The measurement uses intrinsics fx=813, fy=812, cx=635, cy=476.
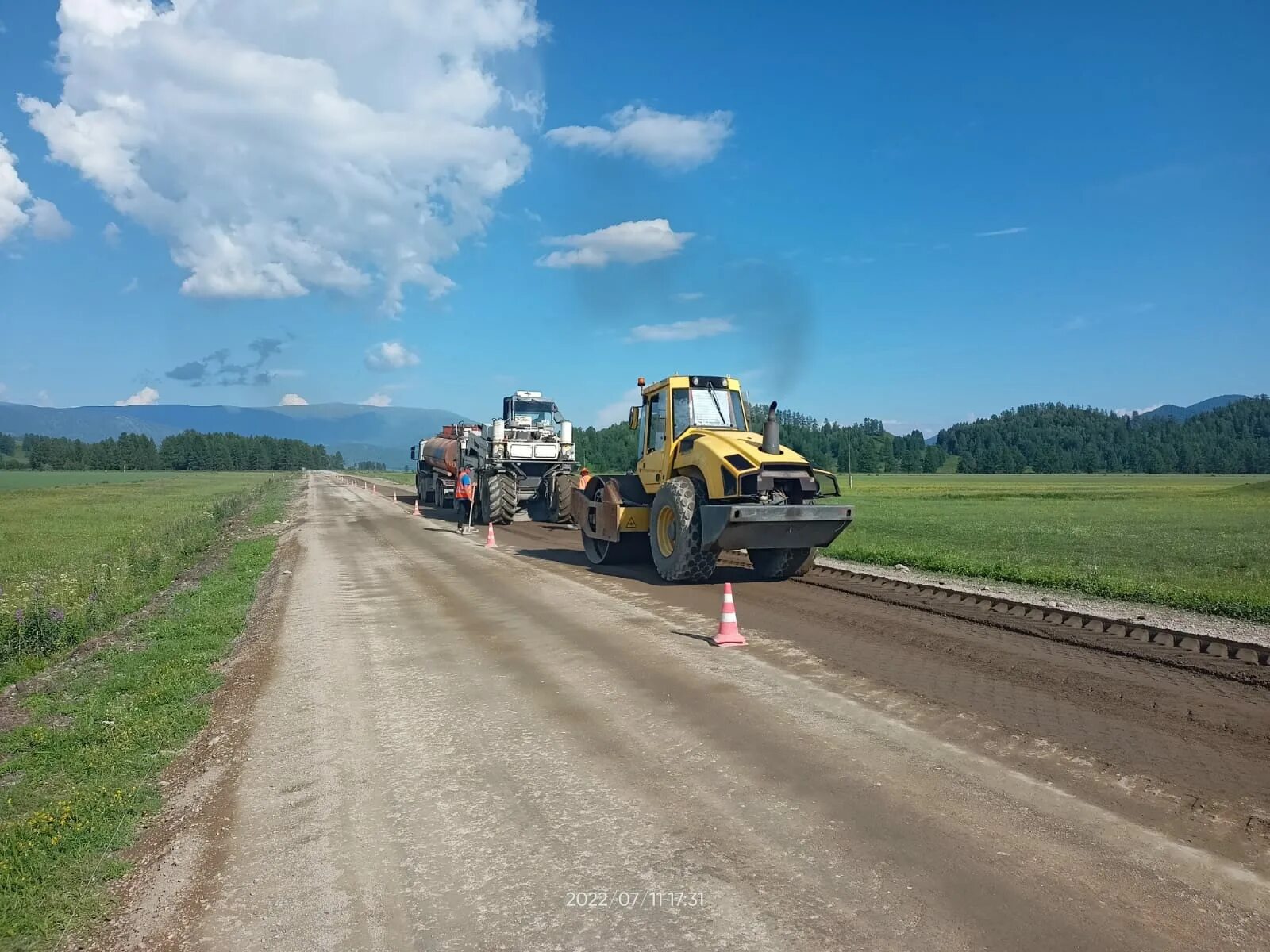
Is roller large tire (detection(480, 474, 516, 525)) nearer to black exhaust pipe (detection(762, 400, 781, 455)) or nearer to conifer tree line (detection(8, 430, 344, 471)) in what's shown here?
black exhaust pipe (detection(762, 400, 781, 455))

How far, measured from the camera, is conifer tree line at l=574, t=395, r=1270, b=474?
439ft

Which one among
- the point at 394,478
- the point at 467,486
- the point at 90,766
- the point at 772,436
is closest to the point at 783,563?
the point at 772,436

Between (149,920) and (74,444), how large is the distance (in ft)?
571

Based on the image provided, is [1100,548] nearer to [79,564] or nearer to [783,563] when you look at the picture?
[783,563]

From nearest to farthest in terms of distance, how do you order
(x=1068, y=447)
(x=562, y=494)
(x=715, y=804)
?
1. (x=715, y=804)
2. (x=562, y=494)
3. (x=1068, y=447)

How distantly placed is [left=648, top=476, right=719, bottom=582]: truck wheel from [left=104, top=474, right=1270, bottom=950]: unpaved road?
3267 mm

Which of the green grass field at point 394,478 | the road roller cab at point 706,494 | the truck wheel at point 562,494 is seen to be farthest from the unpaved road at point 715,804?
the green grass field at point 394,478

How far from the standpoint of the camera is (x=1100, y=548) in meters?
16.8

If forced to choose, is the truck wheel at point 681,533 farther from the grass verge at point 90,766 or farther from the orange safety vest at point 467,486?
the orange safety vest at point 467,486

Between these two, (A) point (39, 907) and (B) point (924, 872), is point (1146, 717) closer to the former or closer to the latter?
(B) point (924, 872)

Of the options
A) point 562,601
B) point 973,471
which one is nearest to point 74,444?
point 973,471

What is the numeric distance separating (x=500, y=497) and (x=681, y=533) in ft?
40.1

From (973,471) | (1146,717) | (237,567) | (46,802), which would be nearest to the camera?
(46,802)

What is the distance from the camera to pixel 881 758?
5.36 meters
